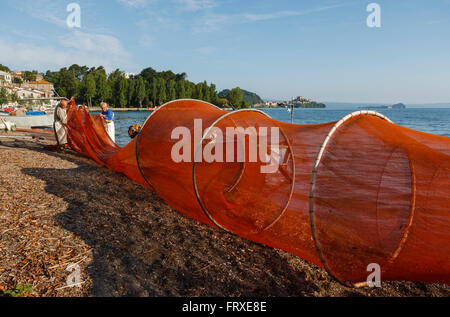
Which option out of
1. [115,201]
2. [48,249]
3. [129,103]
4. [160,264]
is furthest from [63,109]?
[129,103]

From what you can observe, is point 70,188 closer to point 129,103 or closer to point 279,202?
point 279,202

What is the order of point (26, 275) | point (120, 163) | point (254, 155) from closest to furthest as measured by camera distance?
point (26, 275) < point (254, 155) < point (120, 163)

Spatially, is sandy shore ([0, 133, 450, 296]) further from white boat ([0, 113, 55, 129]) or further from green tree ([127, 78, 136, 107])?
green tree ([127, 78, 136, 107])

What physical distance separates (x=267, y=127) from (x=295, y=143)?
3.98 feet

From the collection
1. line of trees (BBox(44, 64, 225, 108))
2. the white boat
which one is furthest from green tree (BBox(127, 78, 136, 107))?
the white boat

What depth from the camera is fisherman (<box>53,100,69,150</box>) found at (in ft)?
33.3

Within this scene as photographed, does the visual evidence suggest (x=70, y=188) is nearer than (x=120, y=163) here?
Yes

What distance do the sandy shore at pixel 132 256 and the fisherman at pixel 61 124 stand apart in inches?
206

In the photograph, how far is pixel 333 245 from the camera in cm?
317

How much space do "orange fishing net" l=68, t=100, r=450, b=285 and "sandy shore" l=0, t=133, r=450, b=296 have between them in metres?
0.32

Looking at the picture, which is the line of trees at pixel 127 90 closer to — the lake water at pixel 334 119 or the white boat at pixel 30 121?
the lake water at pixel 334 119

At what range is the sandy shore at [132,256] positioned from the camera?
307 cm

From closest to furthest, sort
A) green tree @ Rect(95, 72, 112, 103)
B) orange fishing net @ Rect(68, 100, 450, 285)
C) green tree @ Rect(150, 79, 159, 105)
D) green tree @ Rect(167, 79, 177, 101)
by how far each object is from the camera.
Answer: orange fishing net @ Rect(68, 100, 450, 285) → green tree @ Rect(95, 72, 112, 103) → green tree @ Rect(150, 79, 159, 105) → green tree @ Rect(167, 79, 177, 101)

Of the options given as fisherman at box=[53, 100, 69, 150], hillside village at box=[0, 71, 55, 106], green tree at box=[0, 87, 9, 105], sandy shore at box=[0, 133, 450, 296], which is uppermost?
hillside village at box=[0, 71, 55, 106]
